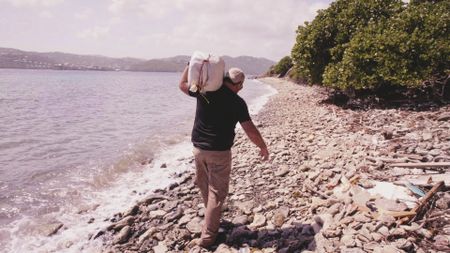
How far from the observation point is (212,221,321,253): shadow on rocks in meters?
4.91

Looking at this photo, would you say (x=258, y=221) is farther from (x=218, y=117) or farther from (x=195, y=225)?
(x=218, y=117)

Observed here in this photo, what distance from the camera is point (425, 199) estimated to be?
498 cm

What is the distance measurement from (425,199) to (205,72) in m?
3.99

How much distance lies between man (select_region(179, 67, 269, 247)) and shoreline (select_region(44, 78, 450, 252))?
82 centimetres

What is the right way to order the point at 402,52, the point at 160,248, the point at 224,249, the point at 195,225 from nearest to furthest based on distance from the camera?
the point at 224,249, the point at 160,248, the point at 195,225, the point at 402,52

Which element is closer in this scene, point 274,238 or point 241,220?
point 274,238

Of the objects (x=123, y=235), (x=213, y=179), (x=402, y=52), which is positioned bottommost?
(x=123, y=235)

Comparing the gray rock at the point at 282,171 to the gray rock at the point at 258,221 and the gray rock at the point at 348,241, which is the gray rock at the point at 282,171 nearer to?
the gray rock at the point at 258,221

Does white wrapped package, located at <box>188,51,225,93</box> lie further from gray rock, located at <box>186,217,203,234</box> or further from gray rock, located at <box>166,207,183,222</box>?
gray rock, located at <box>166,207,183,222</box>

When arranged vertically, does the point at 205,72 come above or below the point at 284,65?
below

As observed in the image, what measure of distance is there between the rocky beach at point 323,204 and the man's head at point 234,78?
8.57 feet

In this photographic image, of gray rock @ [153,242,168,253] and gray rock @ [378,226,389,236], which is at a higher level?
gray rock @ [378,226,389,236]

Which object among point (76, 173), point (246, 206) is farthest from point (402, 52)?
point (76, 173)

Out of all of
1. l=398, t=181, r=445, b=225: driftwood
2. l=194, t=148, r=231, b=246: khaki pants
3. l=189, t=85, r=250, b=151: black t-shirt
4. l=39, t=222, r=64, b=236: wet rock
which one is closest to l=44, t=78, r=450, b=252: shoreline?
l=398, t=181, r=445, b=225: driftwood
